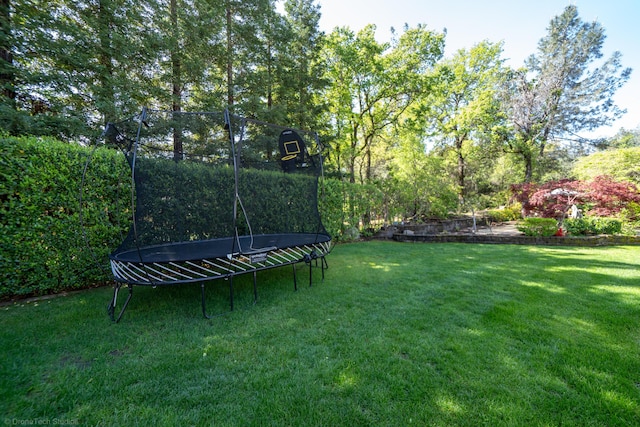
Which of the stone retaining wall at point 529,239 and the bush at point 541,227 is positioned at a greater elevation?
the bush at point 541,227

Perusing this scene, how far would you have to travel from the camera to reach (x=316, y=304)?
8.96 ft

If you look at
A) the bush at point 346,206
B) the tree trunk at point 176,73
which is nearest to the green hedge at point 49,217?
the tree trunk at point 176,73

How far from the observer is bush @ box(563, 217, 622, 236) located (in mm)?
6414

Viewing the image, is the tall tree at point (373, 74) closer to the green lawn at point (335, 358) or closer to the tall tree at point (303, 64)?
the tall tree at point (303, 64)

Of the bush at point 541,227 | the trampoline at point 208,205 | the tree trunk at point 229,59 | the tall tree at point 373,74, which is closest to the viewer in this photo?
the trampoline at point 208,205

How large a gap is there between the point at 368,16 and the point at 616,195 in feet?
32.8

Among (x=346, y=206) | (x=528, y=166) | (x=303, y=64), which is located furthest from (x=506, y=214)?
(x=303, y=64)

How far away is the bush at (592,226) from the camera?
6414mm

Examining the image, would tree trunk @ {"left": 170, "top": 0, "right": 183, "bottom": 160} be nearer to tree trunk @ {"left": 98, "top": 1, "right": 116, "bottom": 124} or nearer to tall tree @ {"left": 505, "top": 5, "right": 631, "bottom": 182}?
tree trunk @ {"left": 98, "top": 1, "right": 116, "bottom": 124}

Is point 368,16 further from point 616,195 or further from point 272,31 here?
point 616,195

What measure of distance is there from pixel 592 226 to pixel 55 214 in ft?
38.4

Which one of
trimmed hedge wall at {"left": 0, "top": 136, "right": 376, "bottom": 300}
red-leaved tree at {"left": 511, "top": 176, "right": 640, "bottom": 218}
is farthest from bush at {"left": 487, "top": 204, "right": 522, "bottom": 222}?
trimmed hedge wall at {"left": 0, "top": 136, "right": 376, "bottom": 300}

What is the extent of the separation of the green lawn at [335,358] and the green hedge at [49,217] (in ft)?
1.21

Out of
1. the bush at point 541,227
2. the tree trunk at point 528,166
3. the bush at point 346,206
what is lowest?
the bush at point 541,227
